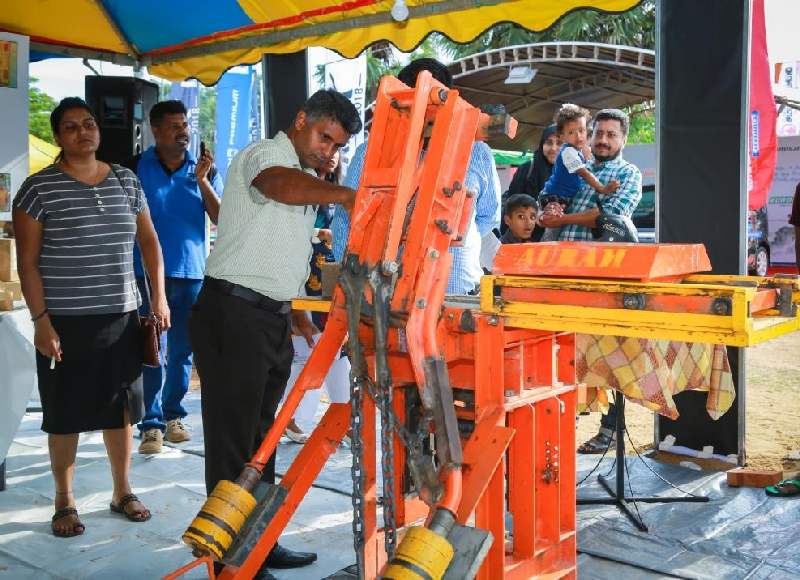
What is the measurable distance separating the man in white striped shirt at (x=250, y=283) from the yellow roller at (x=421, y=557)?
107 cm

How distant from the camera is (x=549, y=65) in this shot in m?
12.3

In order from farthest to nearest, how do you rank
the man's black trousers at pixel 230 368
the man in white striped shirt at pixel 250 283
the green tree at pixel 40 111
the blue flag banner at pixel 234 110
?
1. the green tree at pixel 40 111
2. the blue flag banner at pixel 234 110
3. the man's black trousers at pixel 230 368
4. the man in white striped shirt at pixel 250 283

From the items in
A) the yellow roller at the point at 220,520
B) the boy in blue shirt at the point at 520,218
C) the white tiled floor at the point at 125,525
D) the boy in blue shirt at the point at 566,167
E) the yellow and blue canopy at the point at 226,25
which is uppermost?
the yellow and blue canopy at the point at 226,25

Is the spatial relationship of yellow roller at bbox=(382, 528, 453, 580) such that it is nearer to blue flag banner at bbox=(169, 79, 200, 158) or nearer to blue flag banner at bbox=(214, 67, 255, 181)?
blue flag banner at bbox=(214, 67, 255, 181)

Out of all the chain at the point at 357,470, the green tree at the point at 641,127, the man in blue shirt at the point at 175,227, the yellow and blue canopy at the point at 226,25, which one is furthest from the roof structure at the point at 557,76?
the green tree at the point at 641,127

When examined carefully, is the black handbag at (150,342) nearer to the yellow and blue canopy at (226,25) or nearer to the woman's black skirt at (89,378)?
the woman's black skirt at (89,378)

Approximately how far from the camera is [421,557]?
5.97 ft

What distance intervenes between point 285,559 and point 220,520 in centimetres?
100

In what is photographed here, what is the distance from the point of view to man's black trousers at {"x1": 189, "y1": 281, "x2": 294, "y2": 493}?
2.74 meters

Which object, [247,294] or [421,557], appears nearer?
[421,557]

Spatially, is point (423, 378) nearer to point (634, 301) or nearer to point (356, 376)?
point (356, 376)

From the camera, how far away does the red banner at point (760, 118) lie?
4.31 m

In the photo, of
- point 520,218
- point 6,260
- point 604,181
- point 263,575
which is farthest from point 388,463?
point 6,260

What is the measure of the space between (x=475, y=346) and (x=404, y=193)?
1.58ft
